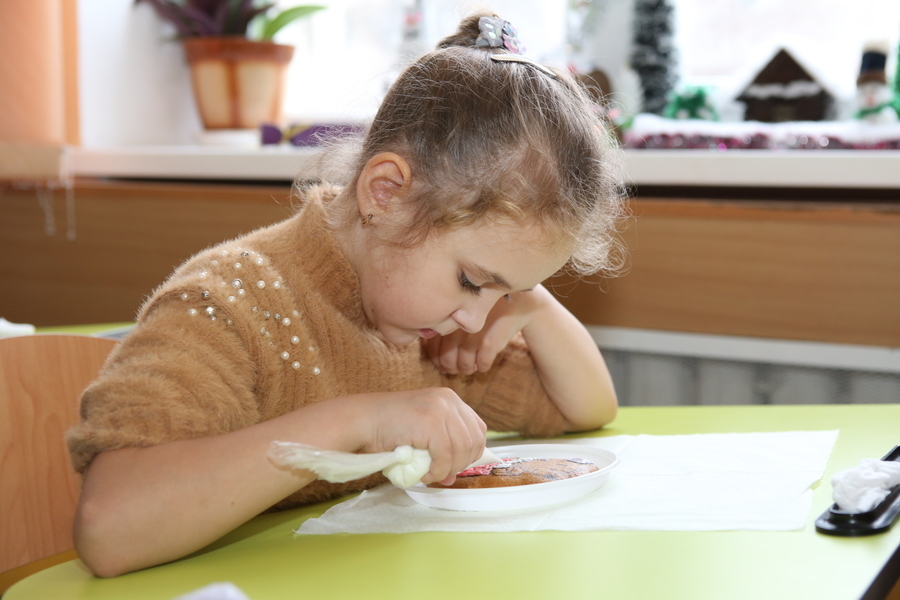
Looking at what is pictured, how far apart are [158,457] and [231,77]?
1.86 metres

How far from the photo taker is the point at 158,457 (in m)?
0.69

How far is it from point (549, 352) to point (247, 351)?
1.39ft

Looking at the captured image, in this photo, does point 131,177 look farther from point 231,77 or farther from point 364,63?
point 364,63

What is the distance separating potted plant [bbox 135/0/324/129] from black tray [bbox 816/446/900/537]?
1982 millimetres

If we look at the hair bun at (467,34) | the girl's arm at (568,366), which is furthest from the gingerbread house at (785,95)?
the hair bun at (467,34)

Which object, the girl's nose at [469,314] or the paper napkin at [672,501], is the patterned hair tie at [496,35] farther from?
the paper napkin at [672,501]

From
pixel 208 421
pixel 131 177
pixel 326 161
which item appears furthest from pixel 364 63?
pixel 208 421

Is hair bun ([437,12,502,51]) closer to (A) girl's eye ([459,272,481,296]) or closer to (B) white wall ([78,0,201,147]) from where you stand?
(A) girl's eye ([459,272,481,296])

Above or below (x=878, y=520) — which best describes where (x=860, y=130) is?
above

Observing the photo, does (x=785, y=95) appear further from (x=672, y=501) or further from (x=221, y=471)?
(x=221, y=471)

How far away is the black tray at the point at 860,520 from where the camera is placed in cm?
63

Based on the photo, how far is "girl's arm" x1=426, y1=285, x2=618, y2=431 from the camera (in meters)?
1.05

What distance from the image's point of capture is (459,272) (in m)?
0.83

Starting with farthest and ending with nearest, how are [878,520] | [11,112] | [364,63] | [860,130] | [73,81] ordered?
[364,63]
[73,81]
[11,112]
[860,130]
[878,520]
